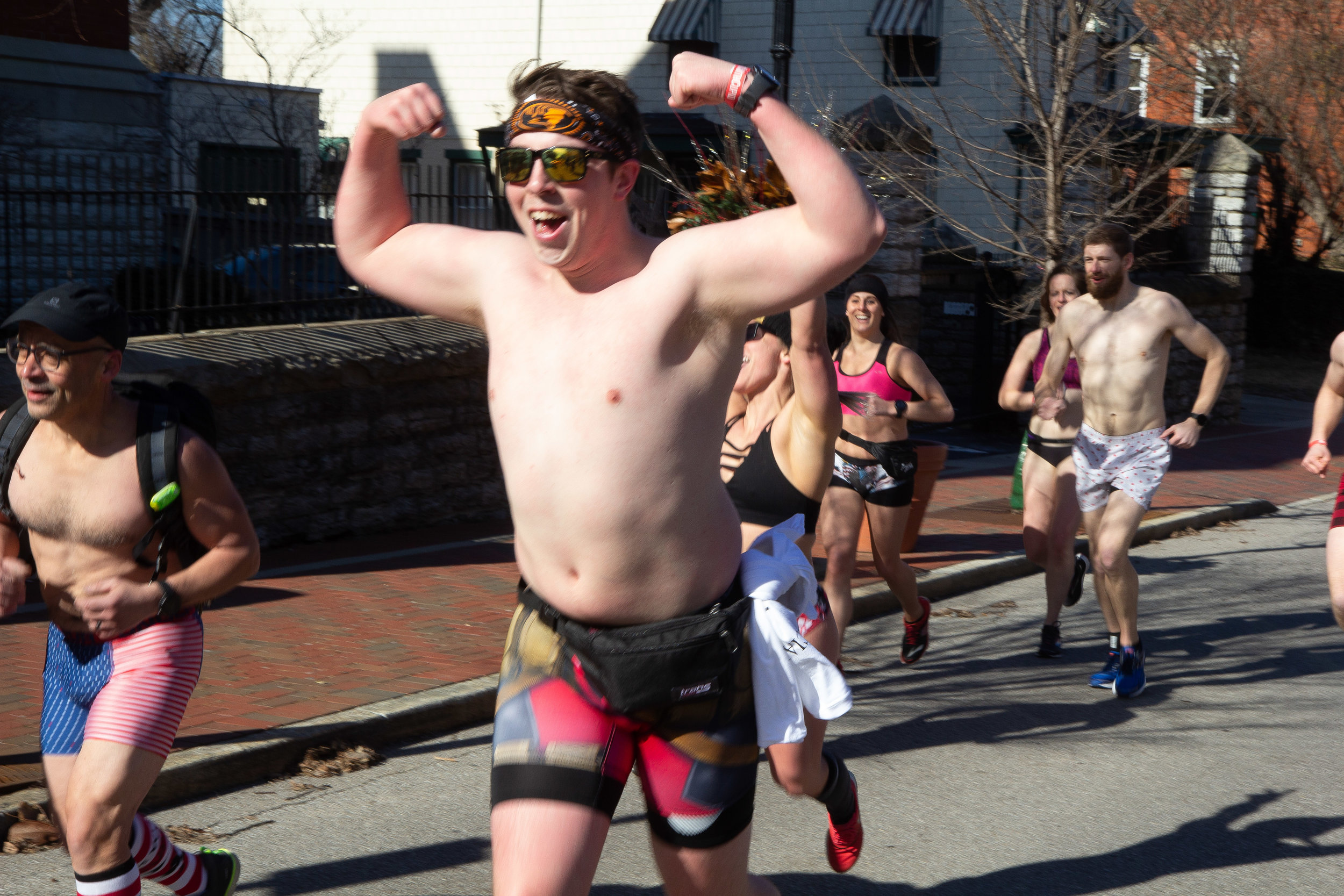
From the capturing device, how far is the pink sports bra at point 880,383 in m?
7.07

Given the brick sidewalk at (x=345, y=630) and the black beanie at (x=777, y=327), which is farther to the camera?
the brick sidewalk at (x=345, y=630)

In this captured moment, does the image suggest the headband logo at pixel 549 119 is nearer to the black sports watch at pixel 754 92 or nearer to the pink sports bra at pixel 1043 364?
the black sports watch at pixel 754 92

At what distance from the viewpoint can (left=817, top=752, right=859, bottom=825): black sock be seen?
3904mm

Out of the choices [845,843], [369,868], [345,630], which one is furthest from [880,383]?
[369,868]

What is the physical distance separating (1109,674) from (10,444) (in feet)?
16.6

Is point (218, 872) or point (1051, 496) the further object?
point (1051, 496)

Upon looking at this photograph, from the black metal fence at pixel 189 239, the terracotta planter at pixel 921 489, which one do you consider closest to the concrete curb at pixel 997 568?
the terracotta planter at pixel 921 489

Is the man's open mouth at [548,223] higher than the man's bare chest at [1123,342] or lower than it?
higher

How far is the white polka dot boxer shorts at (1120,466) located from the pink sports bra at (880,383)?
3.12 feet

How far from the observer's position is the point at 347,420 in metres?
9.58

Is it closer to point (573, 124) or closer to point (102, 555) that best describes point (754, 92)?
point (573, 124)

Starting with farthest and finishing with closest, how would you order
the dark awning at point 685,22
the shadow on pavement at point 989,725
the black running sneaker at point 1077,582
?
the dark awning at point 685,22
the black running sneaker at point 1077,582
the shadow on pavement at point 989,725

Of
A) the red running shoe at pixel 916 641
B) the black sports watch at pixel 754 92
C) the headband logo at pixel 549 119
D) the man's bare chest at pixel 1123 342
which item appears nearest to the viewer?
the black sports watch at pixel 754 92

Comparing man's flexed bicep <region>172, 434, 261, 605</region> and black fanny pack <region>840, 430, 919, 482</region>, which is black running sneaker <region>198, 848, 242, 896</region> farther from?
black fanny pack <region>840, 430, 919, 482</region>
